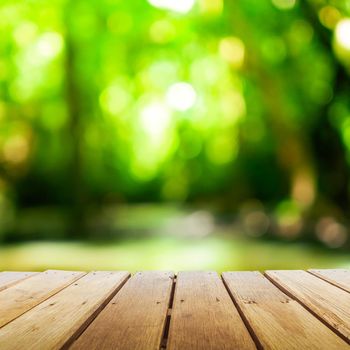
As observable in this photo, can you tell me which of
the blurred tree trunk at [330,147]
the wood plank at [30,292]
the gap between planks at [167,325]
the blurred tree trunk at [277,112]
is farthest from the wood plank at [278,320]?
the blurred tree trunk at [330,147]

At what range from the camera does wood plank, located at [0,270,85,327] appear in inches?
71.6

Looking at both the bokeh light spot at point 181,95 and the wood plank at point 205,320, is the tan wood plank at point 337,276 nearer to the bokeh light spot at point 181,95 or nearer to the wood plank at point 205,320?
the wood plank at point 205,320

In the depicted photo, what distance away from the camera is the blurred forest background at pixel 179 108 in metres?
12.6

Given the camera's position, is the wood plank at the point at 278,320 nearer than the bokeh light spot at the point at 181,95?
Yes

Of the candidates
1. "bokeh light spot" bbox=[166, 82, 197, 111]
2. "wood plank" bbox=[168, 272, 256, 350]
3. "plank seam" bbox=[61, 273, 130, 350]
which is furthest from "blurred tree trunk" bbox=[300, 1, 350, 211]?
"plank seam" bbox=[61, 273, 130, 350]

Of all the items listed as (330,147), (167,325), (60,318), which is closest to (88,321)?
(60,318)

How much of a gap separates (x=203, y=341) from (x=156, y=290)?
0.64 metres

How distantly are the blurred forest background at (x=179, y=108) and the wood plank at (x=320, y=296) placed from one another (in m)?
7.79

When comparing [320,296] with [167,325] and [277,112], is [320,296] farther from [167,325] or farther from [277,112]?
[277,112]

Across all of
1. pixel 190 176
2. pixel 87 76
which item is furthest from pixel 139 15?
pixel 190 176

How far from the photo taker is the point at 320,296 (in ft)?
6.39

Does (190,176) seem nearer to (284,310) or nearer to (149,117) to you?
(149,117)

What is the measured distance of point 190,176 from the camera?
26812mm

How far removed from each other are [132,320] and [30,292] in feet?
1.92
